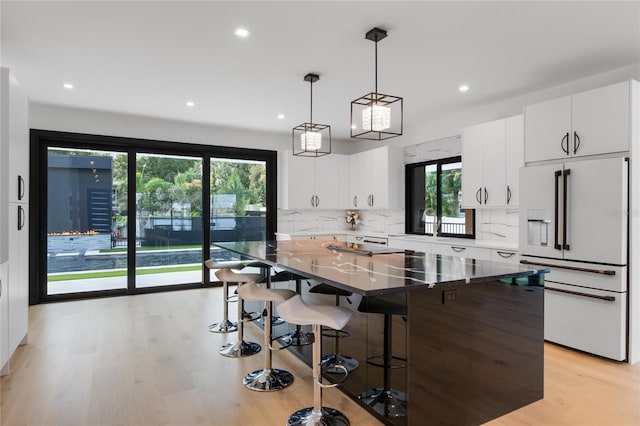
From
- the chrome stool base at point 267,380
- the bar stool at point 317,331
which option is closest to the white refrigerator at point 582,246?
the bar stool at point 317,331

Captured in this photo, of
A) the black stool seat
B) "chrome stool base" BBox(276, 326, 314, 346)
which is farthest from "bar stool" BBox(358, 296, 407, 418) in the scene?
"chrome stool base" BBox(276, 326, 314, 346)

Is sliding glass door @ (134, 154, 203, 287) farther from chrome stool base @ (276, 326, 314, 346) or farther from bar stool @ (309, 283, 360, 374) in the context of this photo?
bar stool @ (309, 283, 360, 374)

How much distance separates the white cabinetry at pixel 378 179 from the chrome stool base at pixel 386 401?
13.4ft

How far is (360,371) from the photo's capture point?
2.49 metres

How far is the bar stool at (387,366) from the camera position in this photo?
214 cm

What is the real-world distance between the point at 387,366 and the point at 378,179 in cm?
438

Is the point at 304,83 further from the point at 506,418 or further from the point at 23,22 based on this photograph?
the point at 506,418

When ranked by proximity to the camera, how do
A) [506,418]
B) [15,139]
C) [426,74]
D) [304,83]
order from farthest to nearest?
[304,83] < [426,74] < [15,139] < [506,418]

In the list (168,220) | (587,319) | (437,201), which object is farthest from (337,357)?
(168,220)

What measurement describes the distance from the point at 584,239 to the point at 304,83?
10.1 ft

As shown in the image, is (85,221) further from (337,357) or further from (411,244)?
(411,244)

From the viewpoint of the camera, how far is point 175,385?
2773 mm

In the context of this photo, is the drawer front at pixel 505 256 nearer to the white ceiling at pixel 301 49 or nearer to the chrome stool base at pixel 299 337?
the white ceiling at pixel 301 49

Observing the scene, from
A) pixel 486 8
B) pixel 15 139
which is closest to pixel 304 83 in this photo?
pixel 486 8
